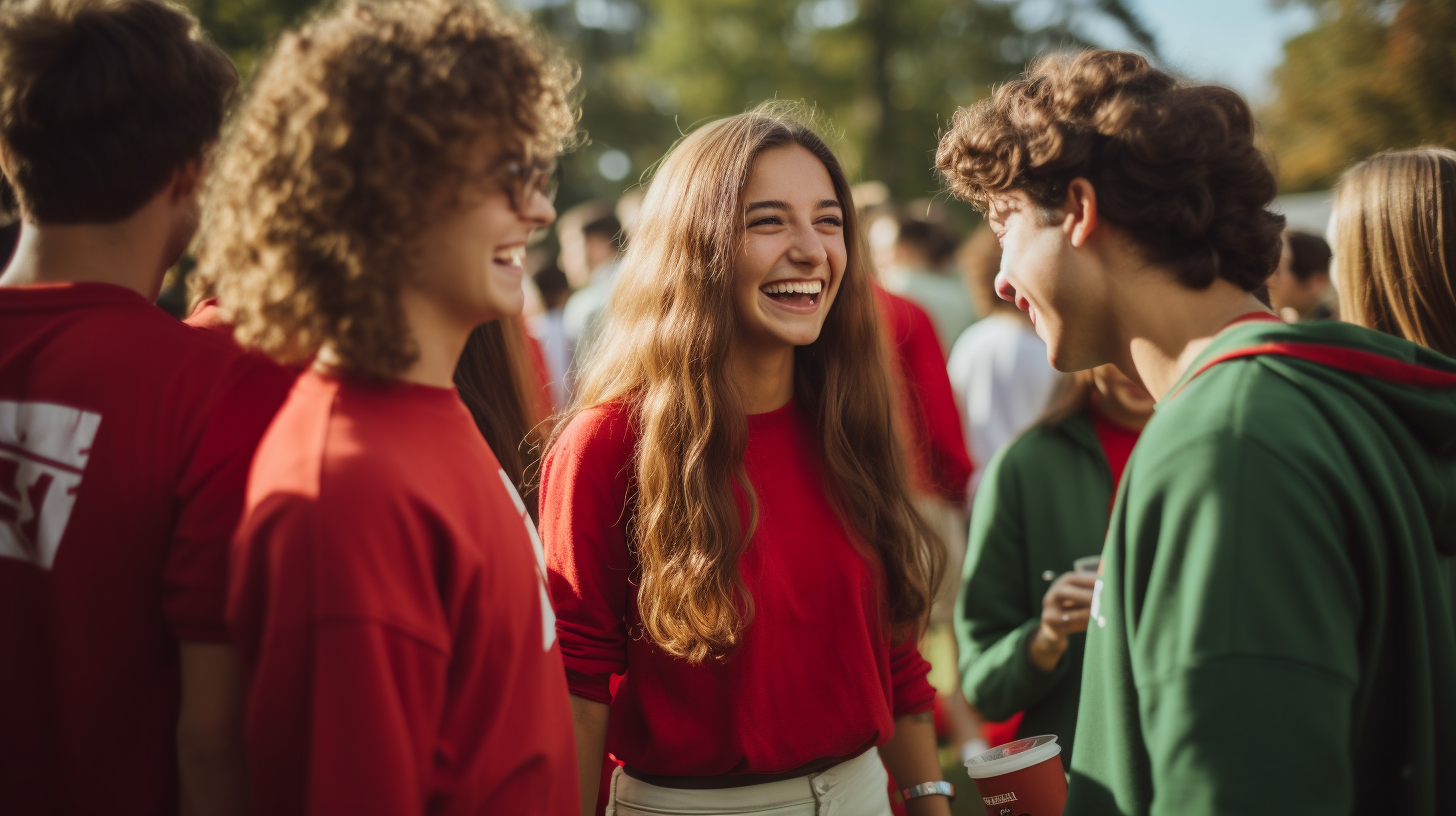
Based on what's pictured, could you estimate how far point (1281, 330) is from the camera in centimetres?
172

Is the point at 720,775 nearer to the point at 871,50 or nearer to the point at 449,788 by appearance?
the point at 449,788

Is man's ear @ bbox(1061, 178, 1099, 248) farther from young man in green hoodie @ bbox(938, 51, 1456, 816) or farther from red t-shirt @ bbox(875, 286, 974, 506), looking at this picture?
red t-shirt @ bbox(875, 286, 974, 506)

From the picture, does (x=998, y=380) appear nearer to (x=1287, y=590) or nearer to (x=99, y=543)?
(x=1287, y=590)

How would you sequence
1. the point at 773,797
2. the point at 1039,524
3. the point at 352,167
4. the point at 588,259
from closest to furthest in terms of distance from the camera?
1. the point at 352,167
2. the point at 773,797
3. the point at 1039,524
4. the point at 588,259

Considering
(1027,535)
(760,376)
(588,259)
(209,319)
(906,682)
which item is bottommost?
(906,682)

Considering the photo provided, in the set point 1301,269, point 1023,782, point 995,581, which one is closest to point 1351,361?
point 1023,782

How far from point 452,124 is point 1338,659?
1.47 meters

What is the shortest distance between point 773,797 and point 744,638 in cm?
35

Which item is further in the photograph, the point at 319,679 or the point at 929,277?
the point at 929,277

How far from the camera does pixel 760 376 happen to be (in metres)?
2.64

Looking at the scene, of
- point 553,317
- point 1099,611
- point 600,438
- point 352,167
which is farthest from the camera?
point 553,317

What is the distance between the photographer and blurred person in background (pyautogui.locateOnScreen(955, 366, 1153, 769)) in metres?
3.05

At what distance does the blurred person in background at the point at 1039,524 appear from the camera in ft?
10.0

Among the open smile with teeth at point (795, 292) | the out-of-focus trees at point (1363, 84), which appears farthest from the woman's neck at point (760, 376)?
the out-of-focus trees at point (1363, 84)
